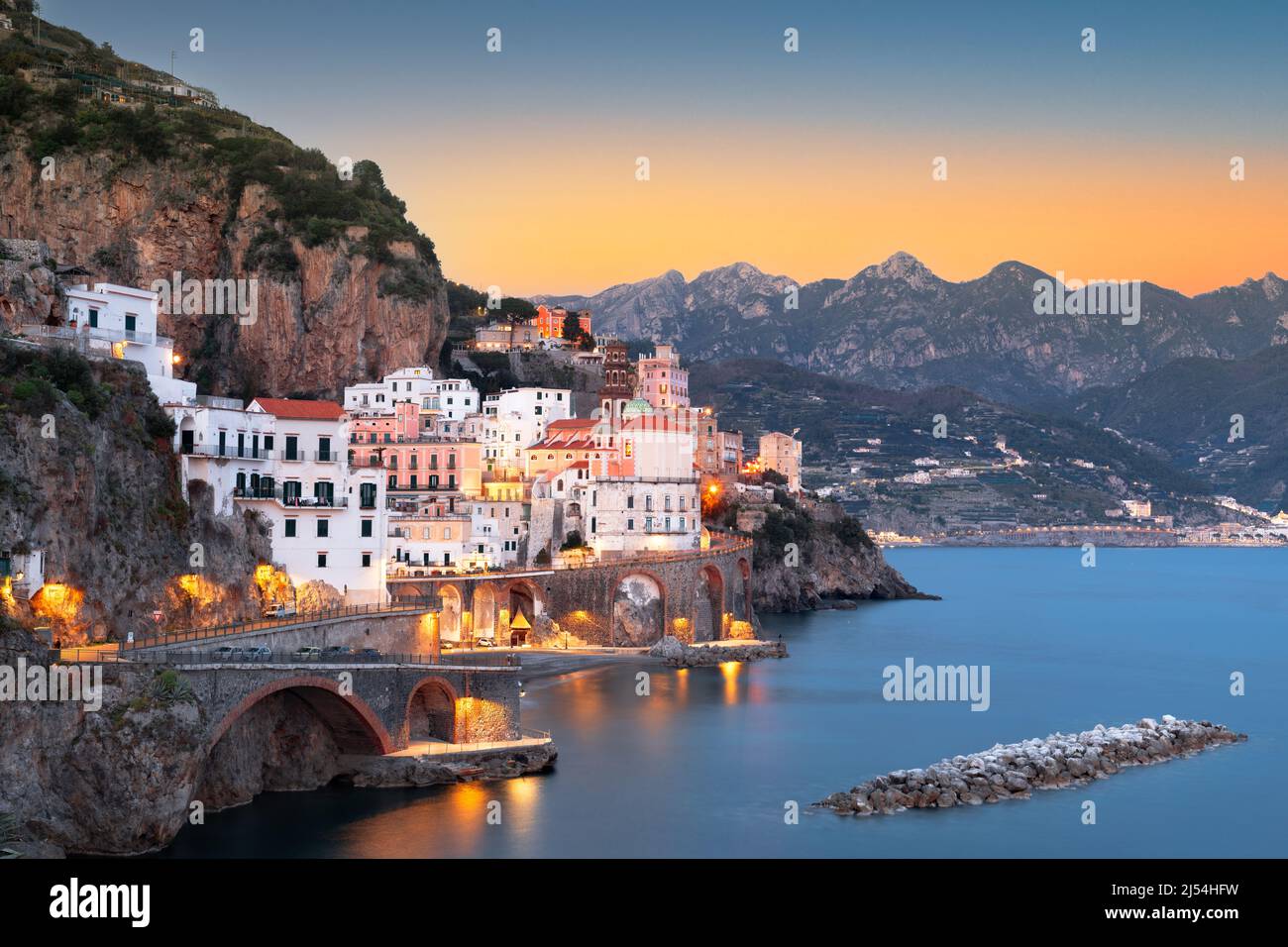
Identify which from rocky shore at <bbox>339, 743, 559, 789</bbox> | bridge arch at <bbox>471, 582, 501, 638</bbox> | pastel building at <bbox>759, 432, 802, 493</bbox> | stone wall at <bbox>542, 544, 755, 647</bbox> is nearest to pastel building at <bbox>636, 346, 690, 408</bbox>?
pastel building at <bbox>759, 432, 802, 493</bbox>

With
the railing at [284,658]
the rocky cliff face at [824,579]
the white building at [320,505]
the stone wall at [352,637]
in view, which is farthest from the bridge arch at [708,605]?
the railing at [284,658]

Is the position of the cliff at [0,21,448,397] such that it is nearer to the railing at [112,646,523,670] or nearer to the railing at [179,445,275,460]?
the railing at [179,445,275,460]

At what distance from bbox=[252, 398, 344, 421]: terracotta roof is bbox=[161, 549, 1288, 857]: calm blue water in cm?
1319

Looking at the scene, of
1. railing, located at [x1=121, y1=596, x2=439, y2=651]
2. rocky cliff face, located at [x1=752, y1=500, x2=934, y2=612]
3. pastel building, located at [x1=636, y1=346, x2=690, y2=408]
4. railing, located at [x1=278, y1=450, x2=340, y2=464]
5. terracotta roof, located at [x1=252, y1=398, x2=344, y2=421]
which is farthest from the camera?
pastel building, located at [x1=636, y1=346, x2=690, y2=408]

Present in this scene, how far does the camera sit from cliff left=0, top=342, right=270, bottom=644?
116 feet

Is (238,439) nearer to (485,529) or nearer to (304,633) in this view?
(304,633)

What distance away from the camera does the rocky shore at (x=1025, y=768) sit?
42500mm

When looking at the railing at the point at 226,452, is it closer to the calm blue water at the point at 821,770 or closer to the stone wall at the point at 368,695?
the stone wall at the point at 368,695

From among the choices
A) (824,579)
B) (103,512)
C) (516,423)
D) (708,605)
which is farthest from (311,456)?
(824,579)

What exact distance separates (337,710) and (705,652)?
123 feet

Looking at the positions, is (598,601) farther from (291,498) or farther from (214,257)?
(214,257)

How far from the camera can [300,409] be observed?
A: 51844mm

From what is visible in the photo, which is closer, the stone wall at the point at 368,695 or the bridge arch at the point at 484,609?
the stone wall at the point at 368,695

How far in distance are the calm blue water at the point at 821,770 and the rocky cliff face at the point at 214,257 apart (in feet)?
110
